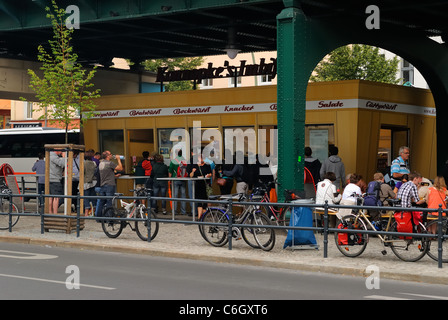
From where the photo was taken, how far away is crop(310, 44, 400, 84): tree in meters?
47.4

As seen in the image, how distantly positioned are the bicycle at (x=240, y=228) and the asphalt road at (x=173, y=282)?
144cm

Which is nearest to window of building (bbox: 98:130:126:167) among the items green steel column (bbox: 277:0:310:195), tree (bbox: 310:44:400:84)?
green steel column (bbox: 277:0:310:195)

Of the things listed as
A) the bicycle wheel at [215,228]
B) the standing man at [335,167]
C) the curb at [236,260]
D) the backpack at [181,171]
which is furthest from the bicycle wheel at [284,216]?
the backpack at [181,171]

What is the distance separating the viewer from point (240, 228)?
1534 centimetres

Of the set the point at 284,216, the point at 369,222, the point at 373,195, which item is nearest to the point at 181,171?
the point at 284,216

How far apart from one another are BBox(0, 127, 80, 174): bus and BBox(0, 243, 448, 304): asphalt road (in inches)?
851

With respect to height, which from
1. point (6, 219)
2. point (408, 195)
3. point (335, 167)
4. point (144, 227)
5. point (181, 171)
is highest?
point (335, 167)

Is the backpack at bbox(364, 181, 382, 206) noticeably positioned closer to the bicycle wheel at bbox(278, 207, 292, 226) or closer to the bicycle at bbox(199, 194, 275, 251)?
the bicycle wheel at bbox(278, 207, 292, 226)

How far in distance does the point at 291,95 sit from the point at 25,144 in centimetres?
2137

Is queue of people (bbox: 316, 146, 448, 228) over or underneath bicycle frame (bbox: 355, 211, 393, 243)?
over

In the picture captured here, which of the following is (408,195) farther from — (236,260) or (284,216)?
(236,260)

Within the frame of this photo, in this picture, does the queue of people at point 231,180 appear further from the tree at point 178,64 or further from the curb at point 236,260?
the tree at point 178,64
